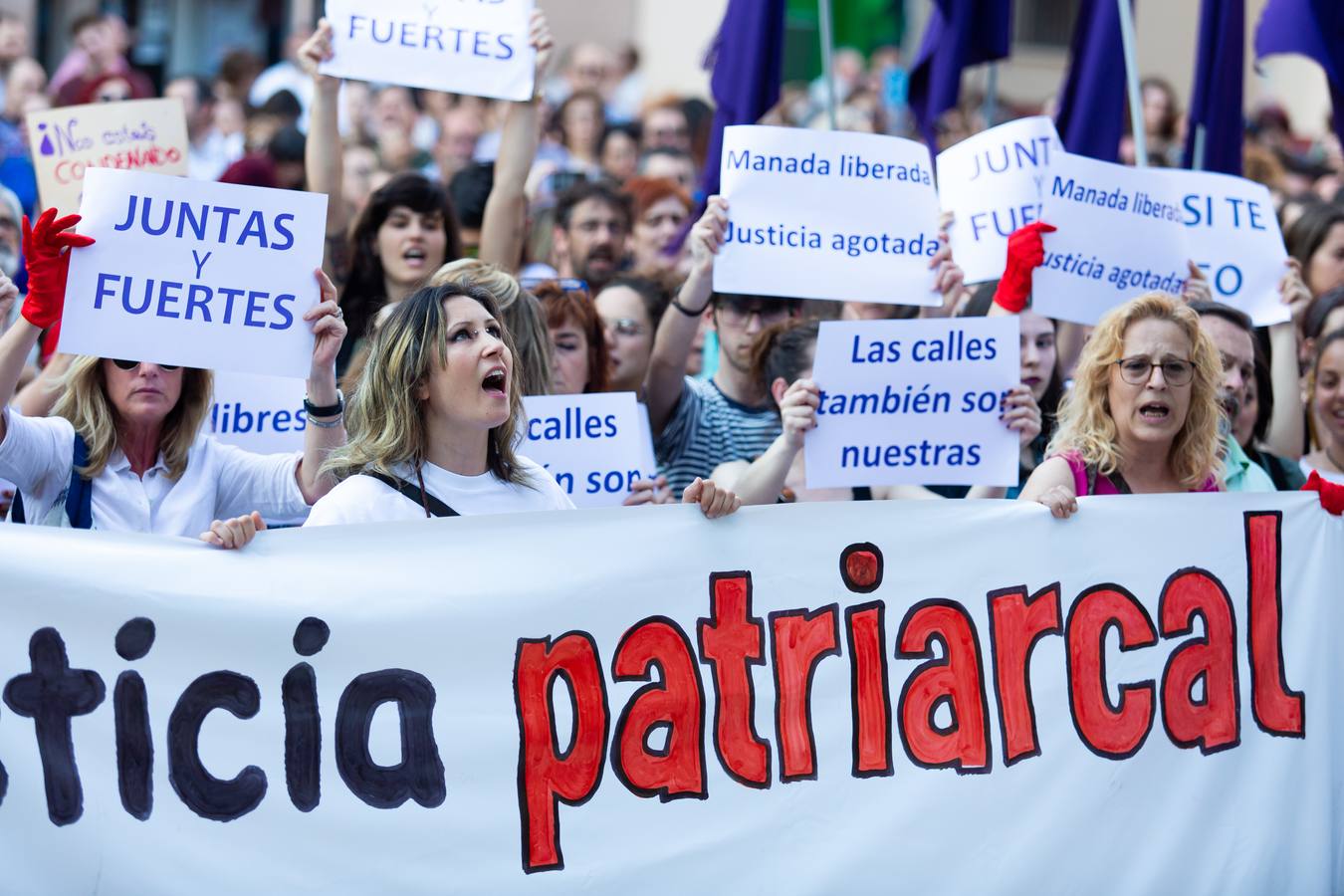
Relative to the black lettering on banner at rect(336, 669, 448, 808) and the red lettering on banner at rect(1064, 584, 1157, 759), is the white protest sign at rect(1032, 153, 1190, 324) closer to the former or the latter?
the red lettering on banner at rect(1064, 584, 1157, 759)

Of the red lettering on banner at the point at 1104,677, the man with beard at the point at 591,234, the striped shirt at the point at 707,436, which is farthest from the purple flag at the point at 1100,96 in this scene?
the red lettering on banner at the point at 1104,677

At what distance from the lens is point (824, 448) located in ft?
15.6

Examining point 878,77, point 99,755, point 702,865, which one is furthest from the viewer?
point 878,77

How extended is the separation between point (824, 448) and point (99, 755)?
198 centimetres

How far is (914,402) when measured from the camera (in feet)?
15.8

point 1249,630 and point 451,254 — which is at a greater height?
point 451,254

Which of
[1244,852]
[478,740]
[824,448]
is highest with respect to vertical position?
[824,448]

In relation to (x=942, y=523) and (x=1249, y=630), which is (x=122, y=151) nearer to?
(x=942, y=523)

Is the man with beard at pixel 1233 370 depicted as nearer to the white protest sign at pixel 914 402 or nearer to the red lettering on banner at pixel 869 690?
the white protest sign at pixel 914 402

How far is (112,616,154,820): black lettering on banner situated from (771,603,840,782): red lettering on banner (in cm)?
130

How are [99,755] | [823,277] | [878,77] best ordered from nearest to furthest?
1. [99,755]
2. [823,277]
3. [878,77]

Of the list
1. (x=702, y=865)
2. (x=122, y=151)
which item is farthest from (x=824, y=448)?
(x=122, y=151)

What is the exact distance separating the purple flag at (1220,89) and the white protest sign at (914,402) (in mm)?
2703

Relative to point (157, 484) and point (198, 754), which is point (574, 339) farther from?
point (198, 754)
